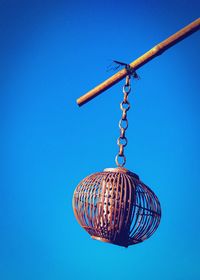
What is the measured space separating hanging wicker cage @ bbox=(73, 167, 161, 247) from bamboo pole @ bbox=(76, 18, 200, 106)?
0.45 metres

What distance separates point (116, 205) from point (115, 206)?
12mm

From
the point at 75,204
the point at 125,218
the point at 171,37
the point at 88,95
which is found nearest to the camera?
the point at 171,37

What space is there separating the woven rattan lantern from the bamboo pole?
0.21 feet

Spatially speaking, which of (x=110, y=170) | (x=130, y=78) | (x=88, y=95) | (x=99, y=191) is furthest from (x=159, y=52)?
(x=99, y=191)

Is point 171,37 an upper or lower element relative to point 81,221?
upper

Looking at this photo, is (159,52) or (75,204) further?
(75,204)

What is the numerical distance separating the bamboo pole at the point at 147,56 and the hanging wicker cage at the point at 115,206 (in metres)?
0.45

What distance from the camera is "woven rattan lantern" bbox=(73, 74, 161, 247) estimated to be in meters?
1.90

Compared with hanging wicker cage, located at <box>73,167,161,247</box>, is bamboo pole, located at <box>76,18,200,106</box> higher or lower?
higher

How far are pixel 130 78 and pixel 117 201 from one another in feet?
2.27

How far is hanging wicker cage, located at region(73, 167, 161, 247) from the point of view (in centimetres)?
190

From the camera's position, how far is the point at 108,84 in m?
1.95

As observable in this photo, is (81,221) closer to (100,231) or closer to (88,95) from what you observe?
(100,231)

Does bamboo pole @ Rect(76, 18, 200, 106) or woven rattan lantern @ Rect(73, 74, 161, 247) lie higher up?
bamboo pole @ Rect(76, 18, 200, 106)
